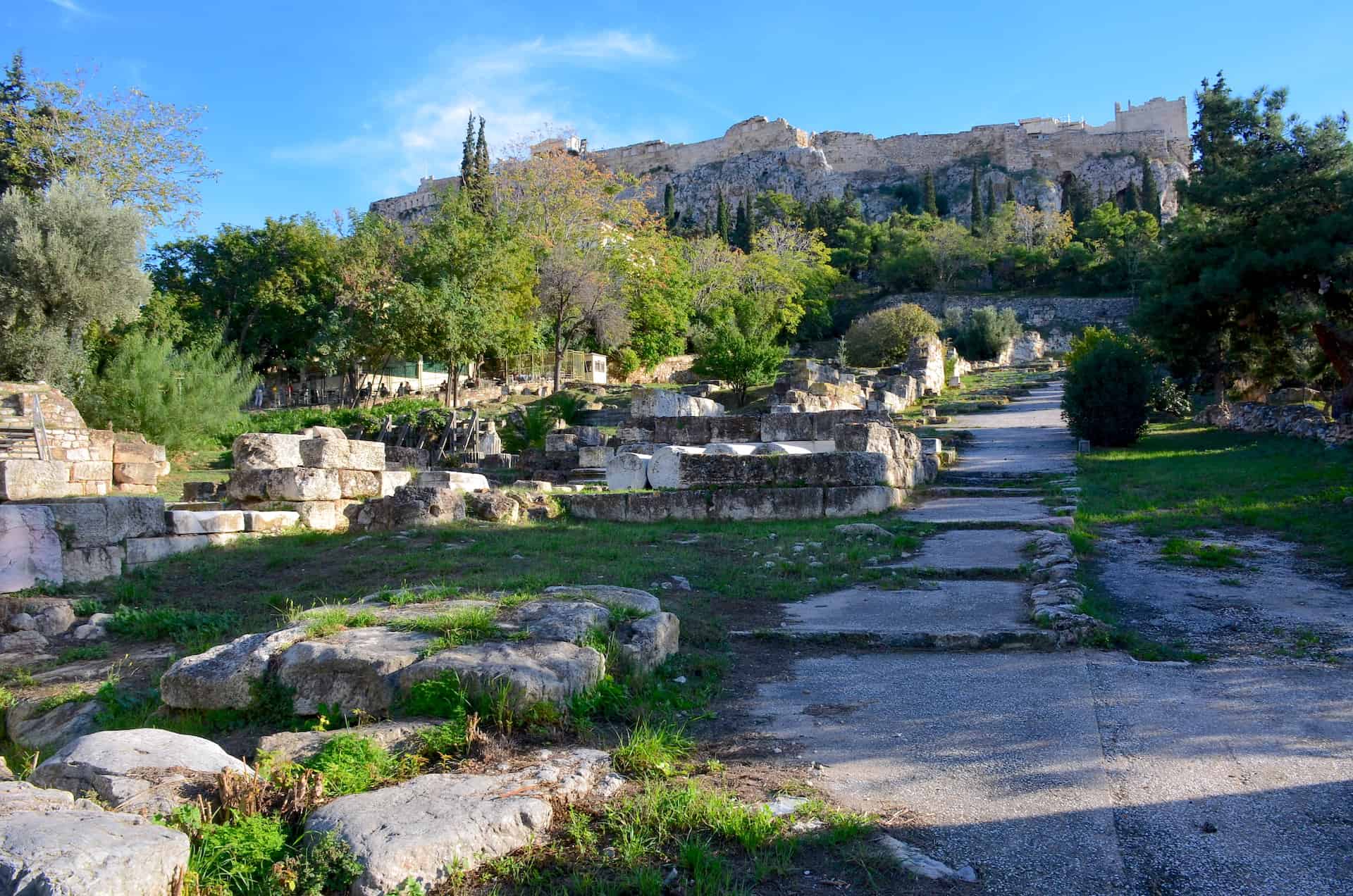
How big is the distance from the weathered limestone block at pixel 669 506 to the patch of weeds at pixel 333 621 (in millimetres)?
6622

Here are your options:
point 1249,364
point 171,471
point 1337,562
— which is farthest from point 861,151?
point 1337,562

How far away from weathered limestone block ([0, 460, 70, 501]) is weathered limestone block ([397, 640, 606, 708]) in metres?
10.4

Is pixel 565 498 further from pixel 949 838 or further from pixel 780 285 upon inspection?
pixel 780 285

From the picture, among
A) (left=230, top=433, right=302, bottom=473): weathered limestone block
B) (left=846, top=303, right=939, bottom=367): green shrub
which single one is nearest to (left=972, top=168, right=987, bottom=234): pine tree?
(left=846, top=303, right=939, bottom=367): green shrub

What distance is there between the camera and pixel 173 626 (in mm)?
6551

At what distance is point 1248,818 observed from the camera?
299 centimetres

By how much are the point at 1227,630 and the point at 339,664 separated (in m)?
5.17

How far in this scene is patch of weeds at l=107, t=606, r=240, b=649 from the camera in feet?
20.8

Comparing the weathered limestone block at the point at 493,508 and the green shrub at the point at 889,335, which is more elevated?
the green shrub at the point at 889,335

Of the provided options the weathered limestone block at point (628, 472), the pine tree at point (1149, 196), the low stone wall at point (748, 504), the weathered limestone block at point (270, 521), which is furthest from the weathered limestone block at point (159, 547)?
the pine tree at point (1149, 196)

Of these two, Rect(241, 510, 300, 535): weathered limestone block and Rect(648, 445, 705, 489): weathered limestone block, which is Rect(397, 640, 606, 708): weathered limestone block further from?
Rect(241, 510, 300, 535): weathered limestone block

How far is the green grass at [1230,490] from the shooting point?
30.2ft

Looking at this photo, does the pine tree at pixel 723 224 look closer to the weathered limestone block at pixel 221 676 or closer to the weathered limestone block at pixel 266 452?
the weathered limestone block at pixel 266 452

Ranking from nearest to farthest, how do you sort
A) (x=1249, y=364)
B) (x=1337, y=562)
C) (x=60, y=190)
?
(x=1337, y=562) → (x=1249, y=364) → (x=60, y=190)
